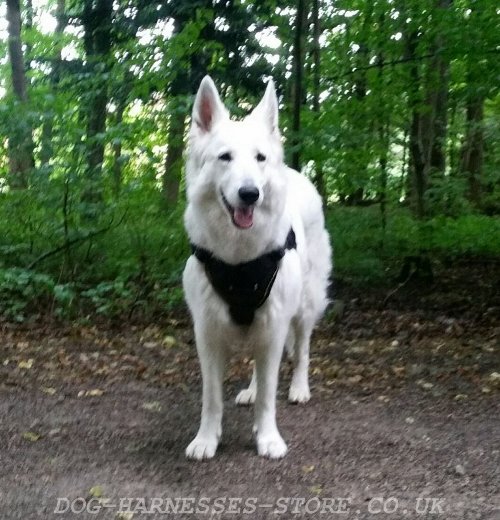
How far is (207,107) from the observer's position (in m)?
3.96

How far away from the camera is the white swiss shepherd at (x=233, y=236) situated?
3.72 m

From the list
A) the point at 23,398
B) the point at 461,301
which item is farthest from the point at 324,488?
the point at 461,301

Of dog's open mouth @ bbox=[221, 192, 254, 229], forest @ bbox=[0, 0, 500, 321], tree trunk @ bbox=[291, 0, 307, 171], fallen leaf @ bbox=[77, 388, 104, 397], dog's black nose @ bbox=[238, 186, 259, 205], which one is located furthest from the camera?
tree trunk @ bbox=[291, 0, 307, 171]

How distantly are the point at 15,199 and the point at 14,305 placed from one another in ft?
4.27

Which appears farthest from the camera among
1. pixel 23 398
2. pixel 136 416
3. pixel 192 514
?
pixel 23 398

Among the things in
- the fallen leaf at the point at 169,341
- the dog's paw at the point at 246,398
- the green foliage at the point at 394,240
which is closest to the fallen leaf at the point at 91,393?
the dog's paw at the point at 246,398

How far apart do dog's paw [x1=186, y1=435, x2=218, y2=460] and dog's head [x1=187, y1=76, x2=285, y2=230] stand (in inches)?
48.1

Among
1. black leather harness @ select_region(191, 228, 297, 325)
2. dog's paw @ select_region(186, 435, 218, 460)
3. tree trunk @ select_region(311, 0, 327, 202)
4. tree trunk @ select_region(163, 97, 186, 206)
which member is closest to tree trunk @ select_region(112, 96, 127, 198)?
tree trunk @ select_region(163, 97, 186, 206)

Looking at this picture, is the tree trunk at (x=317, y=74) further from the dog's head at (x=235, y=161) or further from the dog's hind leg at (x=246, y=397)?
the dog's head at (x=235, y=161)

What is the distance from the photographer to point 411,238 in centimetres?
830

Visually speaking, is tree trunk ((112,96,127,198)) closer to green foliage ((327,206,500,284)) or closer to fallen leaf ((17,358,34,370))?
fallen leaf ((17,358,34,370))

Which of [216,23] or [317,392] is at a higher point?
[216,23]

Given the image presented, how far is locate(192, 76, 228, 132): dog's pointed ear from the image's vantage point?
12.8 feet

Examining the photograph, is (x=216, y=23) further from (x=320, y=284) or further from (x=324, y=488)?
(x=324, y=488)
